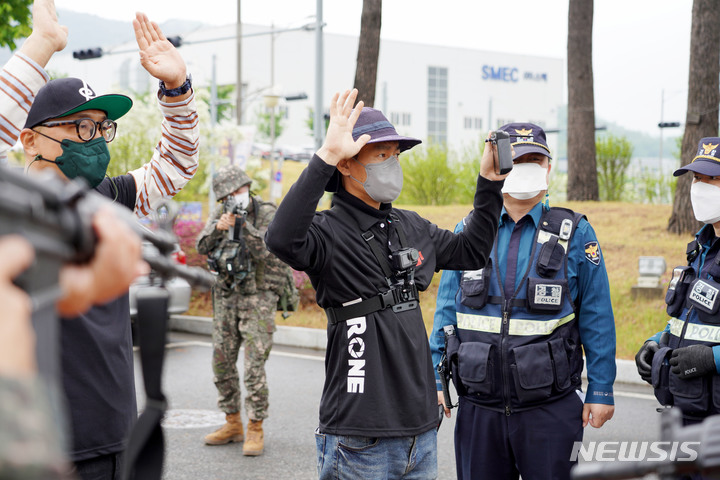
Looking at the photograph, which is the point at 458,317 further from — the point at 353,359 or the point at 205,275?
the point at 205,275

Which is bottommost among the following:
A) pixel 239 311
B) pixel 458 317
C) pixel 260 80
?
pixel 239 311

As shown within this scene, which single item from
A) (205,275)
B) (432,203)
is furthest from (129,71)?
(205,275)

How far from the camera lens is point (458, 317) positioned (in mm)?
3906

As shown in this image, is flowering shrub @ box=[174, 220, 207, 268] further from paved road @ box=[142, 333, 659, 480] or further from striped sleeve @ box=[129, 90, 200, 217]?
striped sleeve @ box=[129, 90, 200, 217]

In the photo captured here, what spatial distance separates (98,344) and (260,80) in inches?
3048

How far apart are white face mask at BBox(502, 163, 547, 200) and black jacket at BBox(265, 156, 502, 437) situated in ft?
2.74

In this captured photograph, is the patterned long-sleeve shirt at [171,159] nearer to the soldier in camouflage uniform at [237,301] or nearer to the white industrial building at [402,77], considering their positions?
the soldier in camouflage uniform at [237,301]

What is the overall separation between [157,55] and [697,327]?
107 inches

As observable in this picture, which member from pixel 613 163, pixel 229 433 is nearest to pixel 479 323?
pixel 229 433

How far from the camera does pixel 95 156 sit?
2838mm

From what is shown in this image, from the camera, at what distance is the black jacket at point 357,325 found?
9.76 ft

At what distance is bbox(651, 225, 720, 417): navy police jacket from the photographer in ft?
11.8

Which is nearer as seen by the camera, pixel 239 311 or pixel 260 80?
pixel 239 311

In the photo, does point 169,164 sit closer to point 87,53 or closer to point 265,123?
point 87,53
